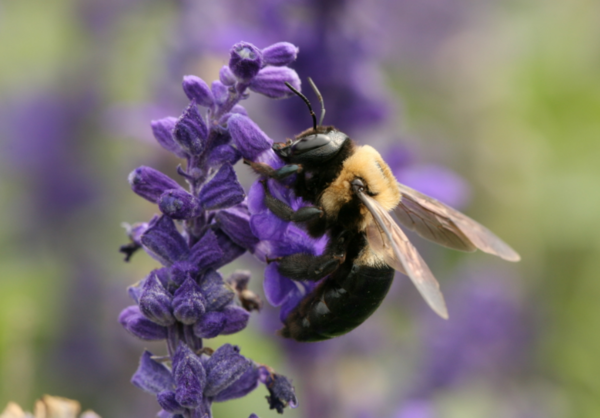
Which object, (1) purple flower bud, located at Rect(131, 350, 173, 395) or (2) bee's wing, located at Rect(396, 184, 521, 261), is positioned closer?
(1) purple flower bud, located at Rect(131, 350, 173, 395)

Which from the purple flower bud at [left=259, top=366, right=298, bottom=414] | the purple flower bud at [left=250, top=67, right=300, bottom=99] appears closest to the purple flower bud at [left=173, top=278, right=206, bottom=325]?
the purple flower bud at [left=259, top=366, right=298, bottom=414]

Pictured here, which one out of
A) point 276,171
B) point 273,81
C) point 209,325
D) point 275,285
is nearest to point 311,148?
point 276,171

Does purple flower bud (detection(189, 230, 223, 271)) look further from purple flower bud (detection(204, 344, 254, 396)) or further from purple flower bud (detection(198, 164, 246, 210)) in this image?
purple flower bud (detection(204, 344, 254, 396))

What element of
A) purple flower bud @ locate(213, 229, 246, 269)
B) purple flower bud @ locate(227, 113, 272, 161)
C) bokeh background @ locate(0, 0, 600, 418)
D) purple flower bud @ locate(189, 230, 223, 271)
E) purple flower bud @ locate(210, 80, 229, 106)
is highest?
purple flower bud @ locate(210, 80, 229, 106)

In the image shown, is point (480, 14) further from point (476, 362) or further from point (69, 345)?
point (69, 345)

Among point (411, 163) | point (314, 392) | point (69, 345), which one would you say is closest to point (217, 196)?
point (314, 392)

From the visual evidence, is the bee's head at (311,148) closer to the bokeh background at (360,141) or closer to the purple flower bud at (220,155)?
the purple flower bud at (220,155)

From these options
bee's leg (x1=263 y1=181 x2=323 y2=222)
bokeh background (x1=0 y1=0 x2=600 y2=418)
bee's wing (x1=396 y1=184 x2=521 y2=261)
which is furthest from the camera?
bokeh background (x1=0 y1=0 x2=600 y2=418)
